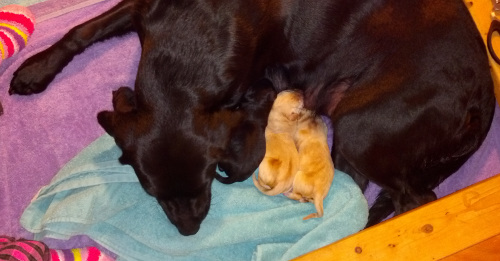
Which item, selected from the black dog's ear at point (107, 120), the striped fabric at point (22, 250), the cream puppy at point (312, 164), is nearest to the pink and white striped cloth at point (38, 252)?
the striped fabric at point (22, 250)

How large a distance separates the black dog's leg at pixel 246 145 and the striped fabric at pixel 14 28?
101 centimetres

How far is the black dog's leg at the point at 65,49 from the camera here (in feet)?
7.09

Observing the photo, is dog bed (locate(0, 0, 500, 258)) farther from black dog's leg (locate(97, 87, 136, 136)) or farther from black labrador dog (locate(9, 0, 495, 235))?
black dog's leg (locate(97, 87, 136, 136))

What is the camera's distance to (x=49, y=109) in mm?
2172

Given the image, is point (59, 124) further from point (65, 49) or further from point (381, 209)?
point (381, 209)

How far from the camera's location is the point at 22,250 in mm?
1785

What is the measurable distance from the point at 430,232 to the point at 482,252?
182 mm

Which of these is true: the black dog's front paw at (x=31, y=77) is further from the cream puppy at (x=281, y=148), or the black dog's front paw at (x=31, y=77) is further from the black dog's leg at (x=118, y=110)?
the cream puppy at (x=281, y=148)

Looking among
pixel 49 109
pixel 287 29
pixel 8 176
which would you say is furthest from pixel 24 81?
pixel 287 29

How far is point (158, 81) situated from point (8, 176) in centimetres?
84

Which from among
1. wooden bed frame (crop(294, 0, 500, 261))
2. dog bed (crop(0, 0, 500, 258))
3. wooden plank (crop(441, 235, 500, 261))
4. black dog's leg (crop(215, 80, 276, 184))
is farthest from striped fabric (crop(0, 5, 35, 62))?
wooden plank (crop(441, 235, 500, 261))

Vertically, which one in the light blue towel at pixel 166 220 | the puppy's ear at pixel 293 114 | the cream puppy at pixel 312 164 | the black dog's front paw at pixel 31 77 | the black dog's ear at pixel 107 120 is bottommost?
the light blue towel at pixel 166 220

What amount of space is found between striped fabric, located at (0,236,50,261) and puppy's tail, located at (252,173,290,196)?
0.77 metres

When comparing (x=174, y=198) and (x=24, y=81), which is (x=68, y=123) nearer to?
(x=24, y=81)
